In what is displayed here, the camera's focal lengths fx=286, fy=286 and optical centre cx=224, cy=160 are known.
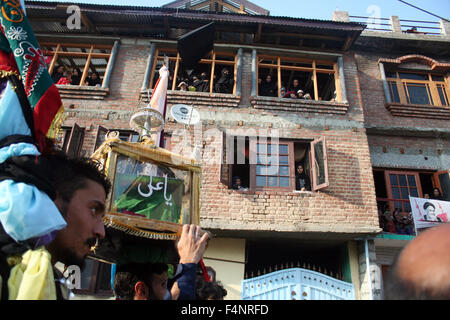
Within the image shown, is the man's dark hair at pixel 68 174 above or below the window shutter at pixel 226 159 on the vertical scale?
below

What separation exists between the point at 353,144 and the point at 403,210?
230 cm

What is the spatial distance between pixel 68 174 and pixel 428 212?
7694mm

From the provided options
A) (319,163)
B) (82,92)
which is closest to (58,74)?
(82,92)

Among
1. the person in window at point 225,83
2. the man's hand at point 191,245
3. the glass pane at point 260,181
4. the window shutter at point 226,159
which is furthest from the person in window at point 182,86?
the man's hand at point 191,245

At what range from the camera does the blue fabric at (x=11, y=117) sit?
149cm

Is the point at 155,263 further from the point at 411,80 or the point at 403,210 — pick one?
the point at 411,80

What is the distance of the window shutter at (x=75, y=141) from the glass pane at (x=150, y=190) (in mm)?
4550

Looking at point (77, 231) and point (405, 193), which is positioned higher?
point (405, 193)

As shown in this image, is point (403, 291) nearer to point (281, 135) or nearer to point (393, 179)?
point (281, 135)

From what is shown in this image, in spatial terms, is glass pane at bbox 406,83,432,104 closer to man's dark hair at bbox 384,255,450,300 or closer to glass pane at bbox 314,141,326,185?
glass pane at bbox 314,141,326,185

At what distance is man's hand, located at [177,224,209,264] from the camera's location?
1.94m

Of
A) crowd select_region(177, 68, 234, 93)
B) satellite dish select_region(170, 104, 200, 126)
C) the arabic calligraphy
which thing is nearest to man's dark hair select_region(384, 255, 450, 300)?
the arabic calligraphy

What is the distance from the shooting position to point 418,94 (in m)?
9.88

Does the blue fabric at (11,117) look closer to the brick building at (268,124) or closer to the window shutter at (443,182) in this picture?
the brick building at (268,124)
